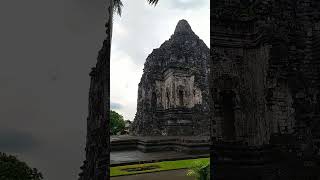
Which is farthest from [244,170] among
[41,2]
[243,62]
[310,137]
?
[41,2]

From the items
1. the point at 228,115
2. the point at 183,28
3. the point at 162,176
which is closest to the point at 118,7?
the point at 228,115

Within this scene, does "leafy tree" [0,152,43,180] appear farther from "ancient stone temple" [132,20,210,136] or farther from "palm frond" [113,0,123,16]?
"ancient stone temple" [132,20,210,136]

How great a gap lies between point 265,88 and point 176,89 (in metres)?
14.4

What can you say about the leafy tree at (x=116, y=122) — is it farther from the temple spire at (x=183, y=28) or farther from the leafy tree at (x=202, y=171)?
the leafy tree at (x=202, y=171)

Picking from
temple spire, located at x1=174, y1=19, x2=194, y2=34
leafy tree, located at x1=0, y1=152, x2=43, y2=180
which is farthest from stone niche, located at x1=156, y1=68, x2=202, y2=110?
leafy tree, located at x1=0, y1=152, x2=43, y2=180

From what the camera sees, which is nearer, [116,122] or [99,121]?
[99,121]

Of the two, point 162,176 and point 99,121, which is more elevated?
point 99,121

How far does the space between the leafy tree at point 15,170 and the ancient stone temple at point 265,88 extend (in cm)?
360

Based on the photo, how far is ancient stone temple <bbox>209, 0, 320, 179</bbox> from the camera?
603cm

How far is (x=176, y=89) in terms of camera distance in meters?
20.5

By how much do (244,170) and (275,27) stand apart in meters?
2.77

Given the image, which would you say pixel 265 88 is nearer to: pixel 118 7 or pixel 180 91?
pixel 118 7

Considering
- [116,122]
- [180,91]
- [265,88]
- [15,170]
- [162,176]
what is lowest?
[162,176]

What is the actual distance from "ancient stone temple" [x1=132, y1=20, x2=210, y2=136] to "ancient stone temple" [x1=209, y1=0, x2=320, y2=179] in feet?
44.0
